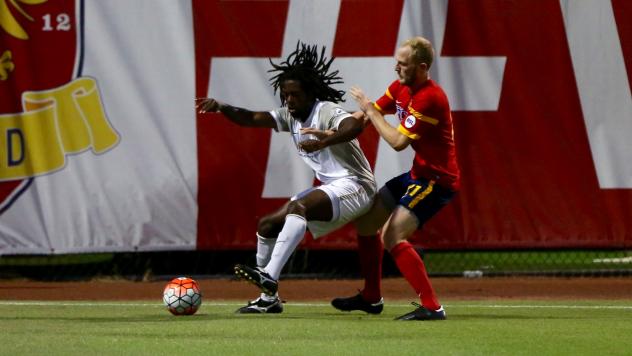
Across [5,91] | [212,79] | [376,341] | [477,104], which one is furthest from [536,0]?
[376,341]

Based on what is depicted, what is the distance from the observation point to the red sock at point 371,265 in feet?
31.1

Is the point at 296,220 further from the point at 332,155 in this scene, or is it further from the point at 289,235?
the point at 332,155

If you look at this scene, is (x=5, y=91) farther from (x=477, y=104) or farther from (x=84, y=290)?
(x=477, y=104)

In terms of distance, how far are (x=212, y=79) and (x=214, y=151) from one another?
753mm

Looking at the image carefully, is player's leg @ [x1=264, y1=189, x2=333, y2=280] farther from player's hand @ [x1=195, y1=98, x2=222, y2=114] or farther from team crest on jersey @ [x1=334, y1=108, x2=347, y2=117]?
player's hand @ [x1=195, y1=98, x2=222, y2=114]

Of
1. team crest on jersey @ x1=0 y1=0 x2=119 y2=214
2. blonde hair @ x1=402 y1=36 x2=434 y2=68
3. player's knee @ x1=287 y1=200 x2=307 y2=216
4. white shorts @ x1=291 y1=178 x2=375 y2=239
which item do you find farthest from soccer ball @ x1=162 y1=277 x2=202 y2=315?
team crest on jersey @ x1=0 y1=0 x2=119 y2=214

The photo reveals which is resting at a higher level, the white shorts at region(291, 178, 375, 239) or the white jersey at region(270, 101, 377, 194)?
the white jersey at region(270, 101, 377, 194)

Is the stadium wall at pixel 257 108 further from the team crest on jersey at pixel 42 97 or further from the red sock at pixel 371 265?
the red sock at pixel 371 265

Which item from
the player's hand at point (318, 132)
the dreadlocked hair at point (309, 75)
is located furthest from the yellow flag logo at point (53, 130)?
the player's hand at point (318, 132)

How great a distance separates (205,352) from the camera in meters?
6.40

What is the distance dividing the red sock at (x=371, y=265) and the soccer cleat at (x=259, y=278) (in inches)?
38.4

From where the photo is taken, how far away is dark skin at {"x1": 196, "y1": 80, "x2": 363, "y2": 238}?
9062 mm

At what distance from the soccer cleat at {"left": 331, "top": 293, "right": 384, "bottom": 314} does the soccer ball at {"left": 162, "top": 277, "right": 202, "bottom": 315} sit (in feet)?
3.75

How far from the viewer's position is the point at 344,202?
920cm
